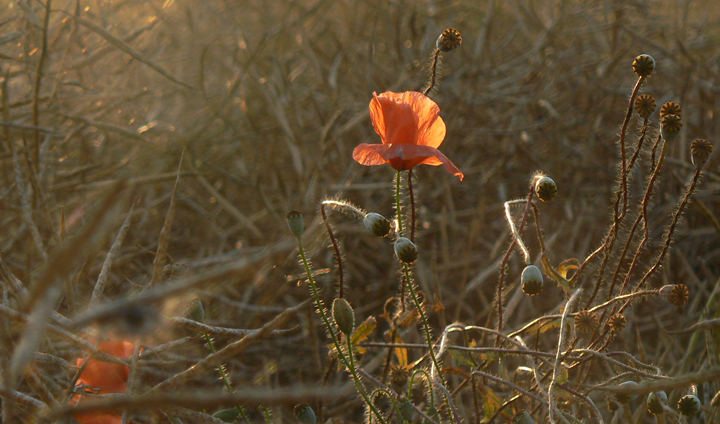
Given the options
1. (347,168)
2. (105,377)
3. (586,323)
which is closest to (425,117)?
(586,323)

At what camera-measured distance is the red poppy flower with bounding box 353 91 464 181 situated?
0.61 metres

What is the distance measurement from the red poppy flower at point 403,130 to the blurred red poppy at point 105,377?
0.93 ft

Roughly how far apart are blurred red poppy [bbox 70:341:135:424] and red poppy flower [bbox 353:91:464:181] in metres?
0.28

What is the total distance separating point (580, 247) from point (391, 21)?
0.70 m

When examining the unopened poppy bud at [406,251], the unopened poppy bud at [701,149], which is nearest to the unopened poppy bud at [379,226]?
the unopened poppy bud at [406,251]

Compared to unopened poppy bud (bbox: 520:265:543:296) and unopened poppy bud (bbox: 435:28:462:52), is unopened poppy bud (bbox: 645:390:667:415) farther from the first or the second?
unopened poppy bud (bbox: 435:28:462:52)

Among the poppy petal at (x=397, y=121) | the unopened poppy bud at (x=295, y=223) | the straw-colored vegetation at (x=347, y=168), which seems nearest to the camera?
the unopened poppy bud at (x=295, y=223)

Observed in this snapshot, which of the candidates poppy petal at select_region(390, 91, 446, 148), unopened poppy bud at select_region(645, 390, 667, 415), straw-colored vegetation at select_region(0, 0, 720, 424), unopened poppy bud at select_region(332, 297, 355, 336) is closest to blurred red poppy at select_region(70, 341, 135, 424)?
straw-colored vegetation at select_region(0, 0, 720, 424)

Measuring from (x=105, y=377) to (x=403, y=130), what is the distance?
0.35 m

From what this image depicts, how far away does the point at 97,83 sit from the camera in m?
1.39

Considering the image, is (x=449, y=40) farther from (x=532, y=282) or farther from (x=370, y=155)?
(x=532, y=282)

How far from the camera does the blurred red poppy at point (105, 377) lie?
0.60m

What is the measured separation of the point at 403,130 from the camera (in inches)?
24.8

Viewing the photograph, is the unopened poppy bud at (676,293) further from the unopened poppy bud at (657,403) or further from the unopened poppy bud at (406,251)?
the unopened poppy bud at (406,251)
